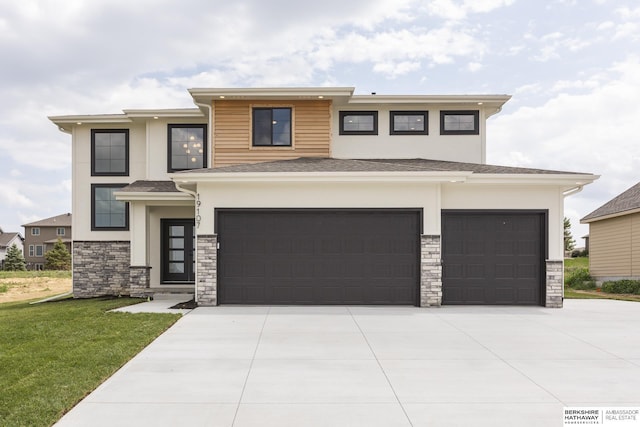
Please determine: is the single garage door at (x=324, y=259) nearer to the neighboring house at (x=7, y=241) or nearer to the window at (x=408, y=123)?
the window at (x=408, y=123)

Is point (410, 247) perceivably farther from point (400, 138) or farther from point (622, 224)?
point (622, 224)

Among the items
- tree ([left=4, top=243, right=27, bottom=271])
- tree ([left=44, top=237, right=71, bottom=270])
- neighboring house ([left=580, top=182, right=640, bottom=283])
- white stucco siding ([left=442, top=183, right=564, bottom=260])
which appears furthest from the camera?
tree ([left=4, top=243, right=27, bottom=271])

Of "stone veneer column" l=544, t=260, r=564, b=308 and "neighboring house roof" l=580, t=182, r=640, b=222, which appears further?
"neighboring house roof" l=580, t=182, r=640, b=222

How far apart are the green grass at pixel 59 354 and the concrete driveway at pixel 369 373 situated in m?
0.24

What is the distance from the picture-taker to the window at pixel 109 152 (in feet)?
49.3

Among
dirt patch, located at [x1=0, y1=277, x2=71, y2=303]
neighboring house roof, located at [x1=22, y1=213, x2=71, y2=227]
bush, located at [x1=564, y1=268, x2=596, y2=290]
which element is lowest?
dirt patch, located at [x1=0, y1=277, x2=71, y2=303]

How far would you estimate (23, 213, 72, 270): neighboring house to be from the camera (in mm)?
51250

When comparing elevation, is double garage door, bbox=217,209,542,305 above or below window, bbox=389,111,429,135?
below

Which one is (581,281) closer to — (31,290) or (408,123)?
(408,123)

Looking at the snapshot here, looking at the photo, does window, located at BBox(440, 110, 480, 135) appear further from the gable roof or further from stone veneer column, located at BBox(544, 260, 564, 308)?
the gable roof

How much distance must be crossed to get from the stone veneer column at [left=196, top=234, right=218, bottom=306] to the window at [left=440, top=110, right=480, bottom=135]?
8.34 m

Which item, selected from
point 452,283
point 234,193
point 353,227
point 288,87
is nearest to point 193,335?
point 234,193

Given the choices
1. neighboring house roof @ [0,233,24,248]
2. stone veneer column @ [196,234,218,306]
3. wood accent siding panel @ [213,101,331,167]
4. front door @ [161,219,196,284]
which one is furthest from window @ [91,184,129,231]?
neighboring house roof @ [0,233,24,248]

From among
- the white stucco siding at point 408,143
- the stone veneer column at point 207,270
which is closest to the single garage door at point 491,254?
the white stucco siding at point 408,143
